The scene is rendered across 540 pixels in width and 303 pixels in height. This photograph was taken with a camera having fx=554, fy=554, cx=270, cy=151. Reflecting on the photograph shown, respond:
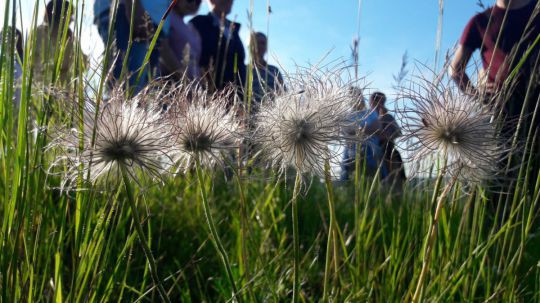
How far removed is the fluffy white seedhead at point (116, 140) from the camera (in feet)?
2.57

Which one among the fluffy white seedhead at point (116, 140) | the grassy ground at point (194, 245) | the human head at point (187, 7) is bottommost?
the grassy ground at point (194, 245)

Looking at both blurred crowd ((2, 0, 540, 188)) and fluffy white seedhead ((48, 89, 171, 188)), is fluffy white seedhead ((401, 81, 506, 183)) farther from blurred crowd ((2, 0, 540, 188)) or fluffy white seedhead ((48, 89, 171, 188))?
fluffy white seedhead ((48, 89, 171, 188))

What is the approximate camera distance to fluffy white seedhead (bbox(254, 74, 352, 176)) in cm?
88

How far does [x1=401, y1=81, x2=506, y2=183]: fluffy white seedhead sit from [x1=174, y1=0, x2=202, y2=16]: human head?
7.14 ft

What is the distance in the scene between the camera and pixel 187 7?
9.61ft

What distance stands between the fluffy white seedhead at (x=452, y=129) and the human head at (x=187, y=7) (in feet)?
7.14

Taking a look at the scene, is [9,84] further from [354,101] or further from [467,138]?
[467,138]

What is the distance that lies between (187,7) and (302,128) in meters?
2.22

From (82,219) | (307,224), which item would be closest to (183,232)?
(307,224)

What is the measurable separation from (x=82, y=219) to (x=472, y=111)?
0.68 meters

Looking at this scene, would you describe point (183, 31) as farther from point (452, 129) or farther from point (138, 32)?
point (452, 129)

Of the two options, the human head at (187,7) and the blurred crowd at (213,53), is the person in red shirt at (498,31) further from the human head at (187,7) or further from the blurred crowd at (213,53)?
the human head at (187,7)

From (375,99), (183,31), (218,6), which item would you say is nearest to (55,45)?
(375,99)

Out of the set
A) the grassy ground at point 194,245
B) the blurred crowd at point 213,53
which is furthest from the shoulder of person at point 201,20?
the grassy ground at point 194,245
